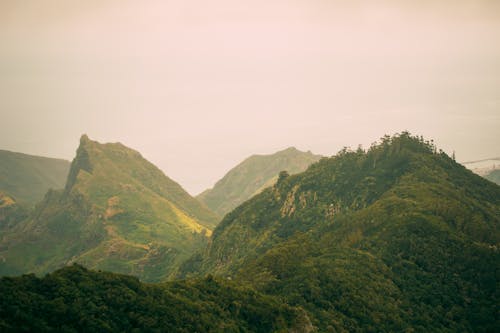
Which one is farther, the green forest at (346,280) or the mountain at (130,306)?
the green forest at (346,280)

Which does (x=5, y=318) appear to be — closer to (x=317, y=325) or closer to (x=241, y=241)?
(x=317, y=325)

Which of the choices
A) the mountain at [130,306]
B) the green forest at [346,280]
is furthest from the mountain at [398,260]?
the mountain at [130,306]

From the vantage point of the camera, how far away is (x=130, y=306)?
8981 centimetres

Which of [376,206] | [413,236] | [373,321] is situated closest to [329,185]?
[376,206]

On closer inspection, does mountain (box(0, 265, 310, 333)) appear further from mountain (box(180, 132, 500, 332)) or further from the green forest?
mountain (box(180, 132, 500, 332))

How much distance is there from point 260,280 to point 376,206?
4660 cm

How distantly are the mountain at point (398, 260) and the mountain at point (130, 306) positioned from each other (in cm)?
1152

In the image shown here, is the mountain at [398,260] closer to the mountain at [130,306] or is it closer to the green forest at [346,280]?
the green forest at [346,280]

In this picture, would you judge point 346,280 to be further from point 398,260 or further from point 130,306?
point 130,306

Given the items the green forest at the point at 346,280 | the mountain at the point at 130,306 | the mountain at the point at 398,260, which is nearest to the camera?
the mountain at the point at 130,306

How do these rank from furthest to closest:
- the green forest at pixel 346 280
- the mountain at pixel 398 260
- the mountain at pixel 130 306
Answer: the mountain at pixel 398 260
the green forest at pixel 346 280
the mountain at pixel 130 306

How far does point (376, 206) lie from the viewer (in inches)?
6196

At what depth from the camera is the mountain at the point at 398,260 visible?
11538 cm

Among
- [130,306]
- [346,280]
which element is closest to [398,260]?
[346,280]
